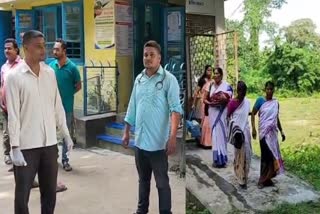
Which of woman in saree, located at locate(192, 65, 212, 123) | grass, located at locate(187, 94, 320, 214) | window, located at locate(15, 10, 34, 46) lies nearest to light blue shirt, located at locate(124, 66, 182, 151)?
woman in saree, located at locate(192, 65, 212, 123)

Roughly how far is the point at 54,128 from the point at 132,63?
369 cm

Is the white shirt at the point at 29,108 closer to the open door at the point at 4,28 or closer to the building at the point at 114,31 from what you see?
the building at the point at 114,31

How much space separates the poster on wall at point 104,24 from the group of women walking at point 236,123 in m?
3.94

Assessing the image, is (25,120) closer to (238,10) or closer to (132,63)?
(238,10)

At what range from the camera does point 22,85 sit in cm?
258

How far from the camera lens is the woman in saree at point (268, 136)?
7.44ft

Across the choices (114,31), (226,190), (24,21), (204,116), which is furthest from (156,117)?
(24,21)

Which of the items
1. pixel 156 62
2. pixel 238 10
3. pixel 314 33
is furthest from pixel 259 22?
pixel 156 62

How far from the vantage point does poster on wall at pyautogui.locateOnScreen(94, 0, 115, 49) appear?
6039 mm

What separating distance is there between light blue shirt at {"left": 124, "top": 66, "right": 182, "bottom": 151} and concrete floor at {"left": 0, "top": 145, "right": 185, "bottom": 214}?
28 cm

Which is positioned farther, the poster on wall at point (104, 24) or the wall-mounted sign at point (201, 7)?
the poster on wall at point (104, 24)

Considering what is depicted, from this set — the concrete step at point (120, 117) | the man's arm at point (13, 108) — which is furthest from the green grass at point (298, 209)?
the concrete step at point (120, 117)

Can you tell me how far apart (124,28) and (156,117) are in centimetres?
361

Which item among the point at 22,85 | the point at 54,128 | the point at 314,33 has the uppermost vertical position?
the point at 314,33
